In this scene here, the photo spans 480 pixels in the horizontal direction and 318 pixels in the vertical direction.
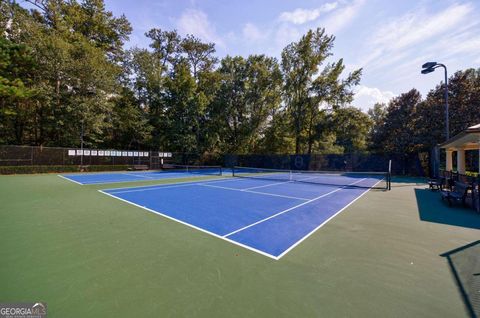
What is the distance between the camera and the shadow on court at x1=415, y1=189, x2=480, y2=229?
610 centimetres

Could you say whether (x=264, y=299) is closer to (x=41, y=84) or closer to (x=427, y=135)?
(x=427, y=135)

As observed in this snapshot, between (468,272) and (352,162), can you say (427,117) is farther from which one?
(468,272)

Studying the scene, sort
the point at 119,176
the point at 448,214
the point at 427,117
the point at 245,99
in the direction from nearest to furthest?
the point at 448,214
the point at 119,176
the point at 427,117
the point at 245,99

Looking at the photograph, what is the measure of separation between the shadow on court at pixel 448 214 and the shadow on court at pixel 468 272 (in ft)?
5.82

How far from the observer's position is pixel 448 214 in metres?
7.01

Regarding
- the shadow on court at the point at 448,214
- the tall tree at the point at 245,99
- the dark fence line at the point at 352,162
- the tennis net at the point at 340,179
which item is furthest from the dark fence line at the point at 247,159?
the shadow on court at the point at 448,214

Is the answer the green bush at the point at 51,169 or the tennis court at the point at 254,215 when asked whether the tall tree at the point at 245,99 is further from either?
the tennis court at the point at 254,215

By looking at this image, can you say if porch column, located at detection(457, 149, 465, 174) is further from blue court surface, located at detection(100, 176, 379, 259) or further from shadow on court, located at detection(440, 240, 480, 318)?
shadow on court, located at detection(440, 240, 480, 318)

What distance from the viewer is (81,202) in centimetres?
823

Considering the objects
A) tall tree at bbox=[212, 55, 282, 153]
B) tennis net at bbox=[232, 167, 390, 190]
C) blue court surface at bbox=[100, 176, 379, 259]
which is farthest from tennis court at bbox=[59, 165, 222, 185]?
tall tree at bbox=[212, 55, 282, 153]

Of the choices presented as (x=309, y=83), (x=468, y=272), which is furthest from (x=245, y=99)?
(x=468, y=272)

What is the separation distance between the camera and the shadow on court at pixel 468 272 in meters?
2.66

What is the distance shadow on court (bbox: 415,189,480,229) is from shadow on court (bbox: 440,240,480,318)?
1775mm

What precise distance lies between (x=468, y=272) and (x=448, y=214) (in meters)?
4.85
